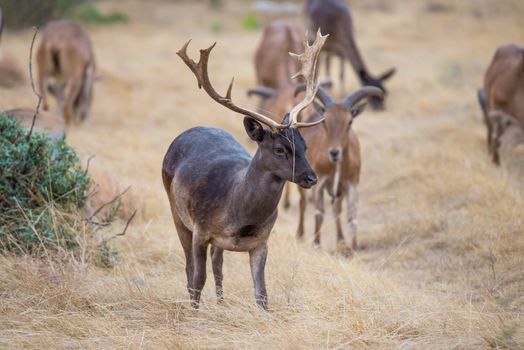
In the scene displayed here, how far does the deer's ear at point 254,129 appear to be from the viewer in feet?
19.4

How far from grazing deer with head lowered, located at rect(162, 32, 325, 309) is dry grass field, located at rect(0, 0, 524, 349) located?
A: 0.38 metres

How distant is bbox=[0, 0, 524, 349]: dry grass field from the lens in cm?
558

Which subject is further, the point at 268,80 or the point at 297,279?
the point at 268,80

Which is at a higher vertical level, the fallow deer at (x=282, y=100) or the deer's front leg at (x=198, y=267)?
the fallow deer at (x=282, y=100)

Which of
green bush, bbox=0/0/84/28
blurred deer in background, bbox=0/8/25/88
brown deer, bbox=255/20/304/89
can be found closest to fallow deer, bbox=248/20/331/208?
brown deer, bbox=255/20/304/89

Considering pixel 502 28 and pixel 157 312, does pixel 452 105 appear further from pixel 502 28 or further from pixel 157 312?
pixel 157 312

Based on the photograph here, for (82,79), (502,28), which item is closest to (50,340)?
(82,79)

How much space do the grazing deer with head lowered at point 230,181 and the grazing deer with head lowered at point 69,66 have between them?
7.41 meters

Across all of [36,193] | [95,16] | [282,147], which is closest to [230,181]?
[282,147]

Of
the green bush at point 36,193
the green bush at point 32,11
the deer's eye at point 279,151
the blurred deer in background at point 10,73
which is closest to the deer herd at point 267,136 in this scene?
the deer's eye at point 279,151

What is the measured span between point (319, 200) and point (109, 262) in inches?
116

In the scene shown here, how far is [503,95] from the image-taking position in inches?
450

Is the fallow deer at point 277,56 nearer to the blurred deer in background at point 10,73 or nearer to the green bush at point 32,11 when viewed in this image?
the blurred deer in background at point 10,73

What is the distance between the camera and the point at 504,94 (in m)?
11.4
